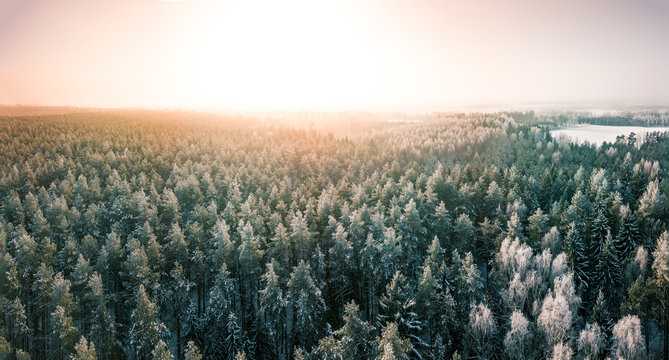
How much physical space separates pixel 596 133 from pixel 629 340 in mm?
170387

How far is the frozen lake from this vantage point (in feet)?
481

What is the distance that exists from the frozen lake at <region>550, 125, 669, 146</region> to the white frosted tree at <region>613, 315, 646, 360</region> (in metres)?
122

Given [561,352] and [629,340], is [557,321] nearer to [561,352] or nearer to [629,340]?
[561,352]

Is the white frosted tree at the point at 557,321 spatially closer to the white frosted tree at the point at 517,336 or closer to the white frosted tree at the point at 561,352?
the white frosted tree at the point at 517,336

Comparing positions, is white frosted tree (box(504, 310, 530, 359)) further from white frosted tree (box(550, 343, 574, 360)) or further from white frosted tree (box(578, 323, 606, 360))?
white frosted tree (box(578, 323, 606, 360))

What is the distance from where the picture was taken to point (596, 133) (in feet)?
553

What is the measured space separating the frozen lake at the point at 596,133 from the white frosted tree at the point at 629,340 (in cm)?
12199

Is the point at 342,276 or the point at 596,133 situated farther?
the point at 596,133

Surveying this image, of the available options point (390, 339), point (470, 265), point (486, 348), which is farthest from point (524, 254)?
point (390, 339)

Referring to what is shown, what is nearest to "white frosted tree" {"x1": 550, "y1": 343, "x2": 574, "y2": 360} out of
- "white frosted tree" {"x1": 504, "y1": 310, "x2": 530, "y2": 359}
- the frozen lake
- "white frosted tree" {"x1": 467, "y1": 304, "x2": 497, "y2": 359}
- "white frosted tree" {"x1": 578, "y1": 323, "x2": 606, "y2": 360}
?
"white frosted tree" {"x1": 578, "y1": 323, "x2": 606, "y2": 360}

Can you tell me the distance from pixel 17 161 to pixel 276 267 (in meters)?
91.3

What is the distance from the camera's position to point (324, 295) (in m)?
47.2

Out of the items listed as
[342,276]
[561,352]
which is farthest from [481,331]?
[342,276]

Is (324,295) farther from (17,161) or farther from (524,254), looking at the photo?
(17,161)
